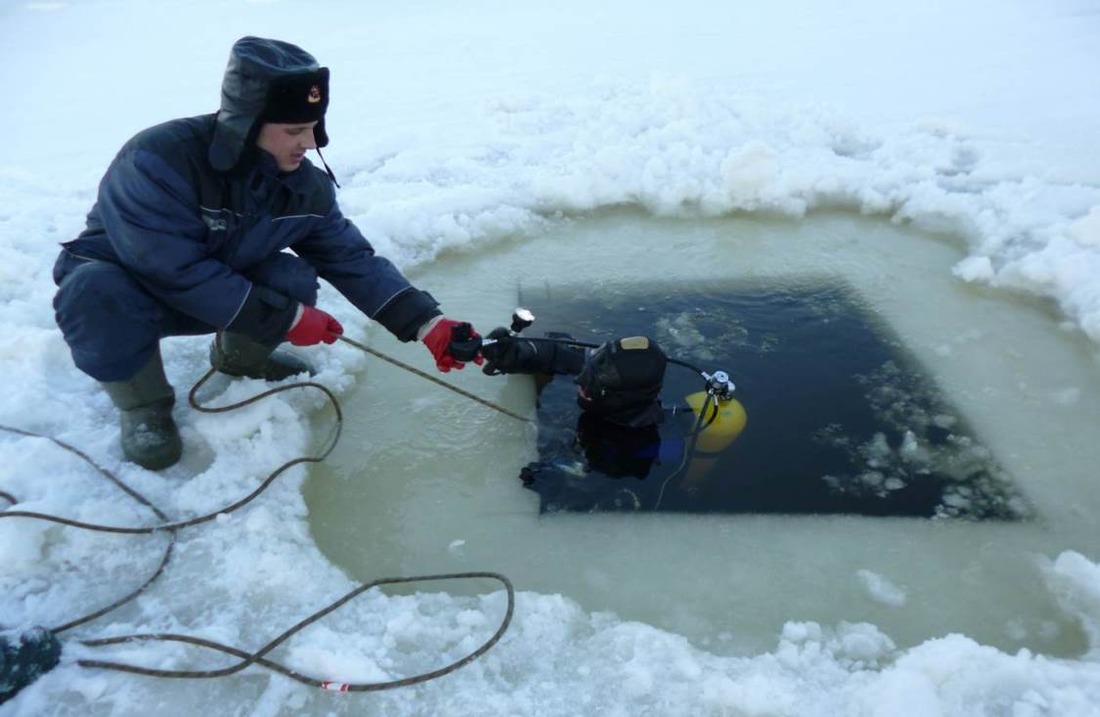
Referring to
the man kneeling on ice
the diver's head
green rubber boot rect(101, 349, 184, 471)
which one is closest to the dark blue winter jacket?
the man kneeling on ice

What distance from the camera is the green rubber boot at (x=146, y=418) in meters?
2.66

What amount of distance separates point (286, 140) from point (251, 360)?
1018 millimetres

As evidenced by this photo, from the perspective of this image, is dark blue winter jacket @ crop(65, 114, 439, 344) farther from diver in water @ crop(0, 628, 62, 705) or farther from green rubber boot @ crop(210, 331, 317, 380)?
diver in water @ crop(0, 628, 62, 705)

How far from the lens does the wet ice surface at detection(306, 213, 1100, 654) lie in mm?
2361

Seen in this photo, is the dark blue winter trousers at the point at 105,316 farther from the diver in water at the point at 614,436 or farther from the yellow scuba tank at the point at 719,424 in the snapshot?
the yellow scuba tank at the point at 719,424

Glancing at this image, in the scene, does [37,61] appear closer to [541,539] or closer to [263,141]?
[263,141]

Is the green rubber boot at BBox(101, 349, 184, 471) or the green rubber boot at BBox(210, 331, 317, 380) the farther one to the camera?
the green rubber boot at BBox(210, 331, 317, 380)

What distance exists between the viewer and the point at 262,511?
8.24 ft

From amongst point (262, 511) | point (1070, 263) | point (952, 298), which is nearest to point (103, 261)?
point (262, 511)

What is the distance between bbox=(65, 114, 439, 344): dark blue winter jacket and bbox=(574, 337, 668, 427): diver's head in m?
0.71

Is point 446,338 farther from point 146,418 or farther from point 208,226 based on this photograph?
point 146,418

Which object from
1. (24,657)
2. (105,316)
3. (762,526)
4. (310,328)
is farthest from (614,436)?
(24,657)

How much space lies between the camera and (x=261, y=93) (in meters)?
2.29

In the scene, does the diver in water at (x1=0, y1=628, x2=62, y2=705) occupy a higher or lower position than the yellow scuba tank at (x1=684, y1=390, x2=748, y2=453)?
lower
